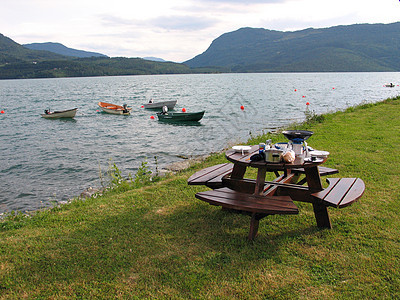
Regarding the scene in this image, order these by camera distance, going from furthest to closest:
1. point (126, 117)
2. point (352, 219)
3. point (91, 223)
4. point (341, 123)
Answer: point (126, 117)
point (341, 123)
point (91, 223)
point (352, 219)

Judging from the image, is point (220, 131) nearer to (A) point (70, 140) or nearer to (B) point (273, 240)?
(A) point (70, 140)

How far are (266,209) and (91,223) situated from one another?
321 cm

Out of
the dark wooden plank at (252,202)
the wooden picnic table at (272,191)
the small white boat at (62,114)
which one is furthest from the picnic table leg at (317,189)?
the small white boat at (62,114)

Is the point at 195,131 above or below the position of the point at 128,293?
below

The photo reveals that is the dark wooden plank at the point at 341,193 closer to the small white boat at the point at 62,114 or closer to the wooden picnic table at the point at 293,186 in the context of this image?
the wooden picnic table at the point at 293,186

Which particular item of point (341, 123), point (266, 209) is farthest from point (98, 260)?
point (341, 123)

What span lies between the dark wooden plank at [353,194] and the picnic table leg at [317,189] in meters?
0.44

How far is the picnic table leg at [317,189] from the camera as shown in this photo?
15.8ft

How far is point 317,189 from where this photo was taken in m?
4.83

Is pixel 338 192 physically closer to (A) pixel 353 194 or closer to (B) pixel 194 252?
(A) pixel 353 194

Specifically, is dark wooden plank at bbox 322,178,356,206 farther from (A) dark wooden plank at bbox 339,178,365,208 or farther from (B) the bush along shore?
(B) the bush along shore

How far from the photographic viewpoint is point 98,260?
4273mm

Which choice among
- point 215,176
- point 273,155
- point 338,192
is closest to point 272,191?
point 273,155

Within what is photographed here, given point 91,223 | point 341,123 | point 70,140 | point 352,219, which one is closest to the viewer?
point 352,219
